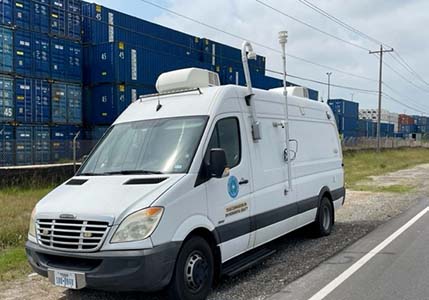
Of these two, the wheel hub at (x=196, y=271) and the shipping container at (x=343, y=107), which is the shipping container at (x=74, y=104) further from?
the shipping container at (x=343, y=107)

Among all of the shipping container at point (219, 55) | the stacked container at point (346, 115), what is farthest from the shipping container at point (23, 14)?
the stacked container at point (346, 115)

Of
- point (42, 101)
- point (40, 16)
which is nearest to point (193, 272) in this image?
point (42, 101)

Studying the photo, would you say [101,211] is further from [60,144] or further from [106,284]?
[60,144]

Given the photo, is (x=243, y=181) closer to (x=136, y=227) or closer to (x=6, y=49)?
(x=136, y=227)

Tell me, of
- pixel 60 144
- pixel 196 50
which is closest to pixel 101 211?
pixel 60 144

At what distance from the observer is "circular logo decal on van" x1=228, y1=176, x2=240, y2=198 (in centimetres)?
573

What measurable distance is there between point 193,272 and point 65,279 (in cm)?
132

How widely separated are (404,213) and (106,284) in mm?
9089

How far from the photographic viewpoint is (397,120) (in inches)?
4045

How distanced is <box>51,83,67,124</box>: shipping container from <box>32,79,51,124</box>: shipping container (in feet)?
1.01

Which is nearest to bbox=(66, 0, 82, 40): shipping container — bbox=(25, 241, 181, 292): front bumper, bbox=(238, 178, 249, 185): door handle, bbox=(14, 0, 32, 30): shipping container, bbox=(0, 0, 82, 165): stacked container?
bbox=(0, 0, 82, 165): stacked container

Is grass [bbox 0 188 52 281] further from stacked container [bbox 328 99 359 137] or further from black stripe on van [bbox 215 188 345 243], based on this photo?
stacked container [bbox 328 99 359 137]

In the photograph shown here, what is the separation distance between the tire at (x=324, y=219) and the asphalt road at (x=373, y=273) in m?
0.72

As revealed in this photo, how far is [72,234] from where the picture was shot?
475cm
